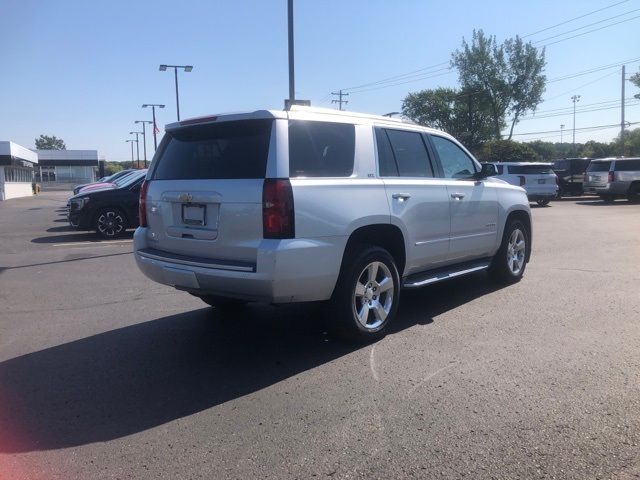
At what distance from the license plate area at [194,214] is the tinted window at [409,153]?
6.56 feet

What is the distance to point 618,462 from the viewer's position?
3168 millimetres

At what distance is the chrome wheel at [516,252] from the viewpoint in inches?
299

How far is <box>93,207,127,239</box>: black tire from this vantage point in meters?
14.0

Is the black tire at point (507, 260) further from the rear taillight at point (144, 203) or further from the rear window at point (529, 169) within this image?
the rear window at point (529, 169)

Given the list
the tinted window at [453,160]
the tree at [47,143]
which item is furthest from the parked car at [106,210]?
the tree at [47,143]

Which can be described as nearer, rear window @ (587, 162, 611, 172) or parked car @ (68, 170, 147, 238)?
parked car @ (68, 170, 147, 238)

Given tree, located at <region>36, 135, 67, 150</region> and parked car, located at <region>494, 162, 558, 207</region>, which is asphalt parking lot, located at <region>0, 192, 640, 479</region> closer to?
parked car, located at <region>494, 162, 558, 207</region>

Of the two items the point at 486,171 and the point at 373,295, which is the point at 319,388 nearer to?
the point at 373,295

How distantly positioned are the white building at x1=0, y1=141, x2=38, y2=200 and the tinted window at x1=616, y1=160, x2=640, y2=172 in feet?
125

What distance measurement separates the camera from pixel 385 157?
18.2 feet

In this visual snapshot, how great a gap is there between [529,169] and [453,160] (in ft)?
59.6

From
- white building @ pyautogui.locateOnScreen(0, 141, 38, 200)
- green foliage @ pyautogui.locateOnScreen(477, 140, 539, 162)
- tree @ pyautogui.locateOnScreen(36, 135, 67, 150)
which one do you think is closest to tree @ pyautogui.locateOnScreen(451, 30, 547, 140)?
green foliage @ pyautogui.locateOnScreen(477, 140, 539, 162)

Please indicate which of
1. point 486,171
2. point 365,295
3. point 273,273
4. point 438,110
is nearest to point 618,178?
point 486,171

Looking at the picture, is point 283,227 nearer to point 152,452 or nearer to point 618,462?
point 152,452
